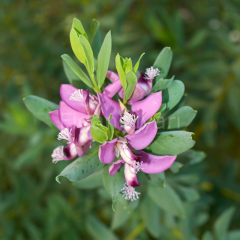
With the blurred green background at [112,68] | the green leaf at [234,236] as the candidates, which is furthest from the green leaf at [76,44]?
the green leaf at [234,236]

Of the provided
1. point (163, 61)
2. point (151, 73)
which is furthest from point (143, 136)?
point (163, 61)

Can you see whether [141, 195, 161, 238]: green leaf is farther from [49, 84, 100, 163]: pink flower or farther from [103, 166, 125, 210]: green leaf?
[49, 84, 100, 163]: pink flower

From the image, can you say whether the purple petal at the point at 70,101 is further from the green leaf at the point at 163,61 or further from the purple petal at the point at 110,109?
the green leaf at the point at 163,61

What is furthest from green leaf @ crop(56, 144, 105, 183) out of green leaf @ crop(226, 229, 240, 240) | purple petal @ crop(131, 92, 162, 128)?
green leaf @ crop(226, 229, 240, 240)

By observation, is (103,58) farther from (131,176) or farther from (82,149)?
(131,176)

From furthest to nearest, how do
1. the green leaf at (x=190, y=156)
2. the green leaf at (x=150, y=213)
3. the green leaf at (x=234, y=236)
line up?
the green leaf at (x=234, y=236), the green leaf at (x=150, y=213), the green leaf at (x=190, y=156)
